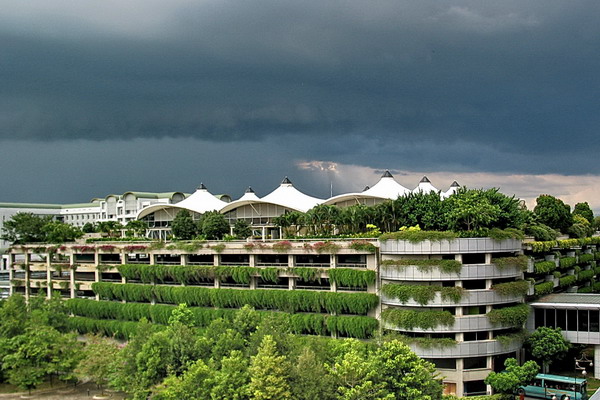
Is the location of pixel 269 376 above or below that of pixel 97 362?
above

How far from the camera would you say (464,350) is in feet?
128

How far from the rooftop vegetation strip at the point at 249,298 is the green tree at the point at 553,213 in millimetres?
22875

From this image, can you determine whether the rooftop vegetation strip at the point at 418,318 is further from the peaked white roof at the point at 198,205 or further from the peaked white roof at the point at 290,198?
the peaked white roof at the point at 198,205

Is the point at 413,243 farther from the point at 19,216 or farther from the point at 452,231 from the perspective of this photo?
the point at 19,216

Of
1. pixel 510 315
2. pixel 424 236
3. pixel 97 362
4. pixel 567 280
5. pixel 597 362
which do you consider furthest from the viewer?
pixel 567 280

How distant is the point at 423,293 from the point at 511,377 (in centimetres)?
739

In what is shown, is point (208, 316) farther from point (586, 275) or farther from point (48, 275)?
point (586, 275)

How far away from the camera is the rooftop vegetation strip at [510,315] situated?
131ft

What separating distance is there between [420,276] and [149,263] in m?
30.3

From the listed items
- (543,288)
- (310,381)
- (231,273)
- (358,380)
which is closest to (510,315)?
(543,288)

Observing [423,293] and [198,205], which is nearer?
[423,293]

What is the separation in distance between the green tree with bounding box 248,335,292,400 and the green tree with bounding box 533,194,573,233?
34.2 m

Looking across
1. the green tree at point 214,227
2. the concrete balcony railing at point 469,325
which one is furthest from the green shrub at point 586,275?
the green tree at point 214,227

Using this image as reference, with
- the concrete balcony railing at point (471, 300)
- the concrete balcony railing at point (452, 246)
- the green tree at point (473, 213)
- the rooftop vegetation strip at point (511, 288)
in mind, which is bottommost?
A: the concrete balcony railing at point (471, 300)
